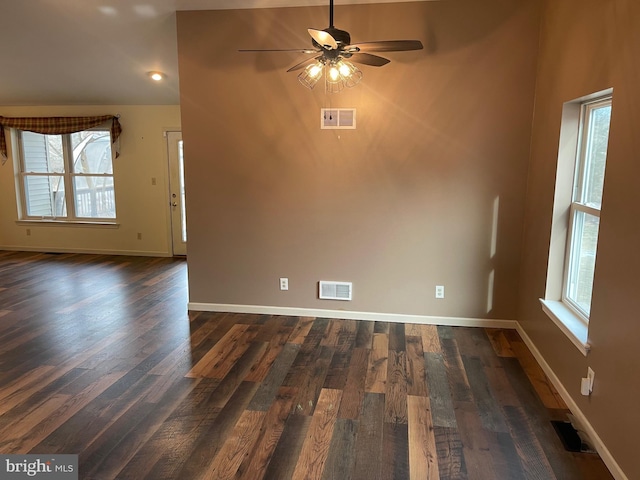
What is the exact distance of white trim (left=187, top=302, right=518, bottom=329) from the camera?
3.76 m

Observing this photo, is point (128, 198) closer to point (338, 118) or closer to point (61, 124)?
point (61, 124)

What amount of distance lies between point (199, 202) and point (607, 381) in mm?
3275

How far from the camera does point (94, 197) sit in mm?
6801

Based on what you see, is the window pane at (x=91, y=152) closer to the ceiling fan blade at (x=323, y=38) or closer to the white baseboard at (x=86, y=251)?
the white baseboard at (x=86, y=251)

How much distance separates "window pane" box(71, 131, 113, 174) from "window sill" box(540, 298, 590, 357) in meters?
6.22

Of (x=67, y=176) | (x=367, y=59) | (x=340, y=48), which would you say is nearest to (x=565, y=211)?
(x=367, y=59)

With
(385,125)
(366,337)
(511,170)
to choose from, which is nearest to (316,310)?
(366,337)

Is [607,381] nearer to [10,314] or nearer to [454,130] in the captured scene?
[454,130]

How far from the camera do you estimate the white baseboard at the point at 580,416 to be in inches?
76.4

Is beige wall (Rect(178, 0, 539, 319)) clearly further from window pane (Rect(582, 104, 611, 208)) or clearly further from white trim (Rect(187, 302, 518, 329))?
window pane (Rect(582, 104, 611, 208))

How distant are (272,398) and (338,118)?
2269 millimetres

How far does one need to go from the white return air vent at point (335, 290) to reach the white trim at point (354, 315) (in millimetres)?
135

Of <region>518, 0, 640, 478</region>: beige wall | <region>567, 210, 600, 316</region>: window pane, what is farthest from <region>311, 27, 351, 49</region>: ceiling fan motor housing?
<region>567, 210, 600, 316</region>: window pane

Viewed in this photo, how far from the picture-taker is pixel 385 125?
359cm
